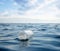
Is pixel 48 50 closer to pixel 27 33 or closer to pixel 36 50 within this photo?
pixel 36 50

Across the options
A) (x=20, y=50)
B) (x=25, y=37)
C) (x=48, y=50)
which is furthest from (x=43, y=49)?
(x=25, y=37)

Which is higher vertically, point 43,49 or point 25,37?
point 25,37

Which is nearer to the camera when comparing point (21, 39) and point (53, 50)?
point (53, 50)

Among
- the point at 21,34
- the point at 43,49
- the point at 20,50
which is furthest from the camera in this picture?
the point at 21,34

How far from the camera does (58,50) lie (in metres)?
11.4

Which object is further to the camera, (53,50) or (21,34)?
(21,34)

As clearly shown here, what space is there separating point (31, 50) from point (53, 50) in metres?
1.93

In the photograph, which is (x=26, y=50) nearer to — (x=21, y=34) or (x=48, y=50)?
(x=48, y=50)

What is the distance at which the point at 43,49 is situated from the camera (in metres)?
11.9

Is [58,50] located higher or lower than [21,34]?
lower

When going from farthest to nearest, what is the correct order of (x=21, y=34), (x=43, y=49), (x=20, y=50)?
(x=21, y=34), (x=43, y=49), (x=20, y=50)

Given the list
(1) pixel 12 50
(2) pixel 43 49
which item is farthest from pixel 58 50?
(1) pixel 12 50

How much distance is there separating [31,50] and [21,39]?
3.58 metres

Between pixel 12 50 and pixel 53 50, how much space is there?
357 cm
